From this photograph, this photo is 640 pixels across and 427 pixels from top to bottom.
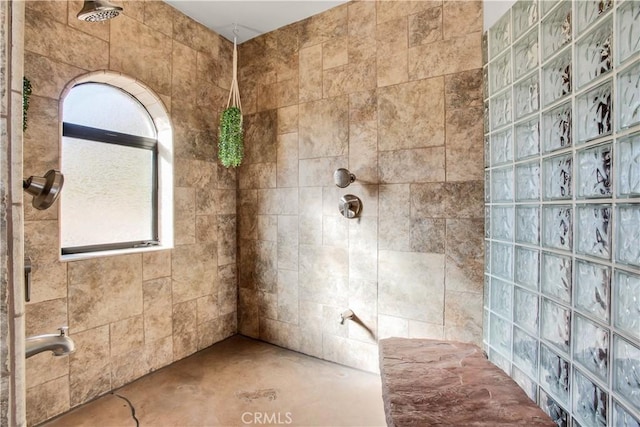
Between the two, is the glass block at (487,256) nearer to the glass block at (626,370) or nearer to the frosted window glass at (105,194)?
the glass block at (626,370)

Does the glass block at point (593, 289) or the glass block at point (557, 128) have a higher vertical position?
the glass block at point (557, 128)

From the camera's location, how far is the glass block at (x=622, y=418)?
915 mm

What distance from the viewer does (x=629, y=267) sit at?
0.95 metres

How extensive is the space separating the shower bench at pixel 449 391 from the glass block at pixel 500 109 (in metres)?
1.20

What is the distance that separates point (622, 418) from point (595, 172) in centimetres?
76

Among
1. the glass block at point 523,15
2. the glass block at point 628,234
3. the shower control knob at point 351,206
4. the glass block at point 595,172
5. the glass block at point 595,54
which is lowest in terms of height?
the glass block at point 628,234

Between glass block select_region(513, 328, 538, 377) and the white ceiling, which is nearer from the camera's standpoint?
glass block select_region(513, 328, 538, 377)

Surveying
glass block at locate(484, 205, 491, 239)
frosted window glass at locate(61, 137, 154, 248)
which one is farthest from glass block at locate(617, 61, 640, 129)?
frosted window glass at locate(61, 137, 154, 248)

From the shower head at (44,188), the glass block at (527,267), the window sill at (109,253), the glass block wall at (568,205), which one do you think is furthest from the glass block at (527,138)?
the window sill at (109,253)

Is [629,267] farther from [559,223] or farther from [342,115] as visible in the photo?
[342,115]

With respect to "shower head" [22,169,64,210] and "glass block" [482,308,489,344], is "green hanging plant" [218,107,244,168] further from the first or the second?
"glass block" [482,308,489,344]

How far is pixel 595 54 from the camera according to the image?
1091 mm

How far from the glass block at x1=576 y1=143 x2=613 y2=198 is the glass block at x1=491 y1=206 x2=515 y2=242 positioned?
486 millimetres

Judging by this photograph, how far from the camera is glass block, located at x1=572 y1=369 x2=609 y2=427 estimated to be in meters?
1.03
